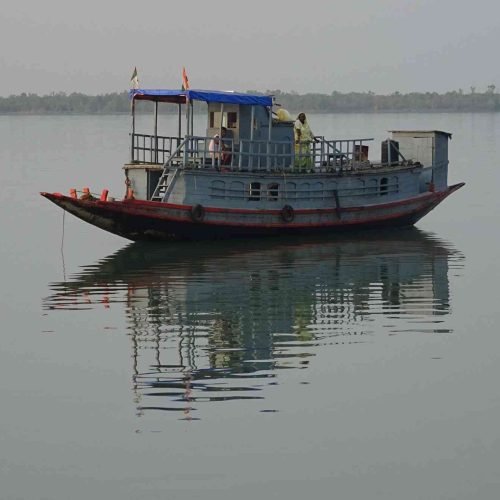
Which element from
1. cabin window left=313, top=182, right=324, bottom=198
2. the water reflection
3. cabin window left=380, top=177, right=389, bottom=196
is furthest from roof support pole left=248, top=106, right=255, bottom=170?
cabin window left=380, top=177, right=389, bottom=196

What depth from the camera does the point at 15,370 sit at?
19844 millimetres

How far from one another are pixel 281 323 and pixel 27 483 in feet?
27.9

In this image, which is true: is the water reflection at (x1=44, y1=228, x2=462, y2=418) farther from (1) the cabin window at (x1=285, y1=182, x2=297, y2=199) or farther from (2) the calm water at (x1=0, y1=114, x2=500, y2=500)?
(1) the cabin window at (x1=285, y1=182, x2=297, y2=199)

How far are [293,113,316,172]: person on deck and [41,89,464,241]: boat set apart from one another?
0.04 meters

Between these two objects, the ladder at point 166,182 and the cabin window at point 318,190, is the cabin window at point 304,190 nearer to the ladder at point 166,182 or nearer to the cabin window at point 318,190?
the cabin window at point 318,190

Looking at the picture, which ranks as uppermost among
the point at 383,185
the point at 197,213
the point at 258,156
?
the point at 258,156

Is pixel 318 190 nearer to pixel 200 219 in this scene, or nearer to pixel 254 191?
pixel 254 191

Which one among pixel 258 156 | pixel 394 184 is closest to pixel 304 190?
pixel 258 156

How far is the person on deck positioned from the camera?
33312 mm

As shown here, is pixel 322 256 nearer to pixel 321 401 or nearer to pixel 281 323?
pixel 281 323

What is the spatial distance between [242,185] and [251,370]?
13192 millimetres

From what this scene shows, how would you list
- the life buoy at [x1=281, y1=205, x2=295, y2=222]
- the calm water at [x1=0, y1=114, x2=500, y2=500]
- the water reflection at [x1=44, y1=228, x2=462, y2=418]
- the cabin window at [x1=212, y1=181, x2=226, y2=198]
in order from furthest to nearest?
1. the life buoy at [x1=281, y1=205, x2=295, y2=222]
2. the cabin window at [x1=212, y1=181, x2=226, y2=198]
3. the water reflection at [x1=44, y1=228, x2=462, y2=418]
4. the calm water at [x1=0, y1=114, x2=500, y2=500]

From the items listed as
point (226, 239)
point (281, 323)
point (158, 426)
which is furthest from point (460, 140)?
point (158, 426)

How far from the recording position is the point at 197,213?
104ft
